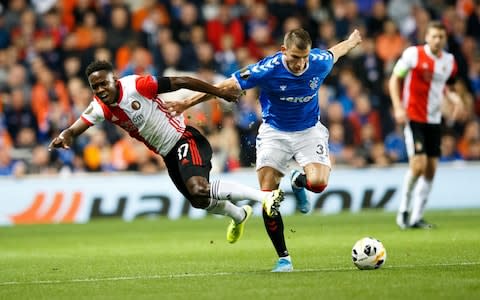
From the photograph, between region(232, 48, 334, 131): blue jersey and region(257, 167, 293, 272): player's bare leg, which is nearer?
region(257, 167, 293, 272): player's bare leg

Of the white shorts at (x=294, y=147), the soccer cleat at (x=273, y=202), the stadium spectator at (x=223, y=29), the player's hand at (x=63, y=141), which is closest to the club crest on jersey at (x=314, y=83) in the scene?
the white shorts at (x=294, y=147)

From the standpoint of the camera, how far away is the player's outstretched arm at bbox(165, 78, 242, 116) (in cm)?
1024

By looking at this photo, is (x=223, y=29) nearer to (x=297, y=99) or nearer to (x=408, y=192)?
(x=408, y=192)

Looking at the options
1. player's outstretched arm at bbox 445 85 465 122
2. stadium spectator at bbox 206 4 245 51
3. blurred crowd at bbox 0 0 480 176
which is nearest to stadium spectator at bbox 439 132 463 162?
blurred crowd at bbox 0 0 480 176

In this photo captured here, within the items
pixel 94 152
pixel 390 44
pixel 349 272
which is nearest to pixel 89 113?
pixel 349 272

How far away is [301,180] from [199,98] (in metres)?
1.43

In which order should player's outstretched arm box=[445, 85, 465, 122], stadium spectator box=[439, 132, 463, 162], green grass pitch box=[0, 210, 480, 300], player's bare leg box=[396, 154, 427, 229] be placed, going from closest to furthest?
green grass pitch box=[0, 210, 480, 300], player's bare leg box=[396, 154, 427, 229], player's outstretched arm box=[445, 85, 465, 122], stadium spectator box=[439, 132, 463, 162]

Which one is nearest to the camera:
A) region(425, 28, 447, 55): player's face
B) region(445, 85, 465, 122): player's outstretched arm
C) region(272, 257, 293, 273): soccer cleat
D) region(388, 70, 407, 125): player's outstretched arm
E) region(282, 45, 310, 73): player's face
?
region(272, 257, 293, 273): soccer cleat

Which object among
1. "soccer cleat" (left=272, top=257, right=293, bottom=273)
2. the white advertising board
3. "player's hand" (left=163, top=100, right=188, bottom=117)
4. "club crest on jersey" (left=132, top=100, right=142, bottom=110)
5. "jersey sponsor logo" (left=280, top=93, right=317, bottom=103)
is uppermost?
"club crest on jersey" (left=132, top=100, right=142, bottom=110)

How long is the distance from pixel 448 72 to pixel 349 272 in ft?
19.5

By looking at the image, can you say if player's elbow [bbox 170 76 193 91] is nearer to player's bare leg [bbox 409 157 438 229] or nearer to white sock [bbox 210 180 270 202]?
white sock [bbox 210 180 270 202]

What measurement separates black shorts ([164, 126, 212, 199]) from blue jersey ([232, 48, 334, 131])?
705 mm

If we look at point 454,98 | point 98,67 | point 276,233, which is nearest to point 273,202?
point 276,233

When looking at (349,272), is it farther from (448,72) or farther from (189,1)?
(189,1)
